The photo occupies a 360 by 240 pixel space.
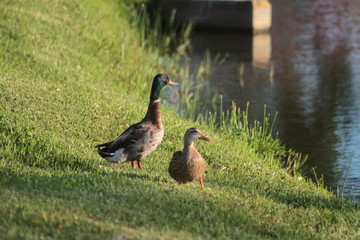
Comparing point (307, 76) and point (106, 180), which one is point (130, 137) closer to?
point (106, 180)

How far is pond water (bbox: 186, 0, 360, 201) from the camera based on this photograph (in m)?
12.0

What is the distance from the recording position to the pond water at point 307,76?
474 inches

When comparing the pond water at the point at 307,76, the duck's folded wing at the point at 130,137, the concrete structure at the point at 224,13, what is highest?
the duck's folded wing at the point at 130,137

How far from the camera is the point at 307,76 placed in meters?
17.2

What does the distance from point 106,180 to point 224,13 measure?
659 inches

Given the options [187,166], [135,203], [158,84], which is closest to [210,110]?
[158,84]

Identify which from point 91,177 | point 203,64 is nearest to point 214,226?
point 91,177

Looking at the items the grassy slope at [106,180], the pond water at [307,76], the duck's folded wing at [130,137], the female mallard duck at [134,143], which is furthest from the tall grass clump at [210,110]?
the duck's folded wing at [130,137]

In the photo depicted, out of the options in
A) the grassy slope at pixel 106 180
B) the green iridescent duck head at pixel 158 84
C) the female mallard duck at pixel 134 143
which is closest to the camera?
the grassy slope at pixel 106 180

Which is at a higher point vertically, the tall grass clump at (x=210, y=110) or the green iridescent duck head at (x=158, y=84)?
the green iridescent duck head at (x=158, y=84)

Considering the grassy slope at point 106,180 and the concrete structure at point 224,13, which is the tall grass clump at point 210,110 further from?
the concrete structure at point 224,13

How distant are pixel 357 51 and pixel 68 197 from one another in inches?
562

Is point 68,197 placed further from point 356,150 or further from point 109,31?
point 109,31

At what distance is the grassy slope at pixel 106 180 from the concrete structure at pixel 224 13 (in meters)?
9.75
